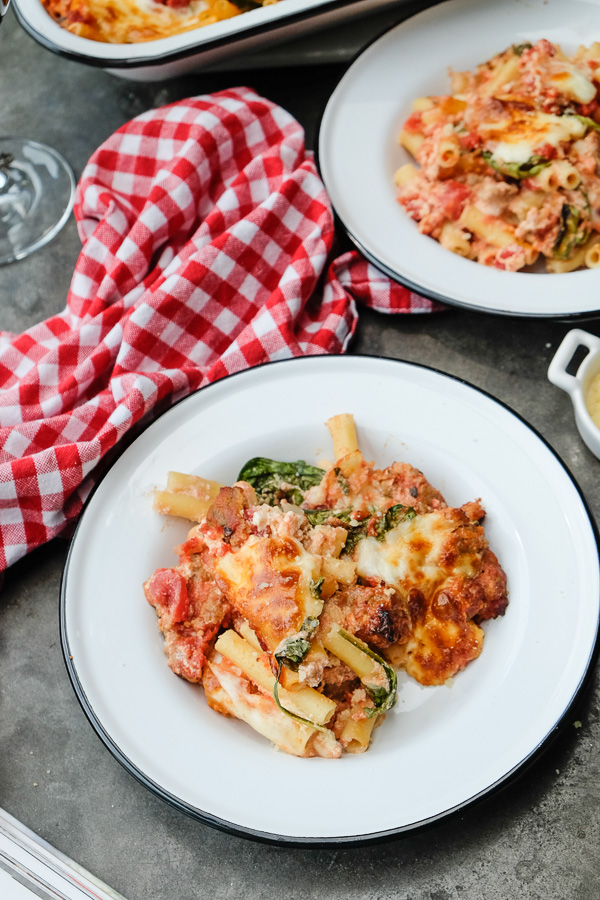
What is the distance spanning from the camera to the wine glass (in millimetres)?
2686

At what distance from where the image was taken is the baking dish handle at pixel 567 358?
1962 mm

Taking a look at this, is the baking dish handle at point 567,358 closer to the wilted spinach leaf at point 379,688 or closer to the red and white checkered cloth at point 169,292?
the red and white checkered cloth at point 169,292

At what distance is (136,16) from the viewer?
2.52 m

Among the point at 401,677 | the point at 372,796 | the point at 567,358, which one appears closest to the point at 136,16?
the point at 567,358

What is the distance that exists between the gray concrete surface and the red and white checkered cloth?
17cm

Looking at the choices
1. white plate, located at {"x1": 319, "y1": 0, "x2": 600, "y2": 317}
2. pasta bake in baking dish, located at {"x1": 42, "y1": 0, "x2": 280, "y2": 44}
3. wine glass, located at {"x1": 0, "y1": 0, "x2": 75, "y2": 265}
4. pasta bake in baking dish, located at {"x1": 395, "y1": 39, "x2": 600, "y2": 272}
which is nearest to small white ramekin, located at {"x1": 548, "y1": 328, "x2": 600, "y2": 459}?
white plate, located at {"x1": 319, "y1": 0, "x2": 600, "y2": 317}

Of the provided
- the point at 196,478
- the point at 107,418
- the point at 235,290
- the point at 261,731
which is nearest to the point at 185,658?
the point at 261,731

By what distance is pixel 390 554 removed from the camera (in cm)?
177

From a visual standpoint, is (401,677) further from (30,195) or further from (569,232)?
(30,195)

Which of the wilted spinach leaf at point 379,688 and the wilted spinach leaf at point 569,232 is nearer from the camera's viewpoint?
the wilted spinach leaf at point 379,688

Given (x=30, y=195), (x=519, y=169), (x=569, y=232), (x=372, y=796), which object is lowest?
(x=372, y=796)

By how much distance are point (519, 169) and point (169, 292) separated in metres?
0.98

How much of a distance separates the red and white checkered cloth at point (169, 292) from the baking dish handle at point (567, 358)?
44 cm

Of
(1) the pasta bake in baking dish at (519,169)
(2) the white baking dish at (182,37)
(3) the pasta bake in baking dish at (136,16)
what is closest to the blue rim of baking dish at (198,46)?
(2) the white baking dish at (182,37)
